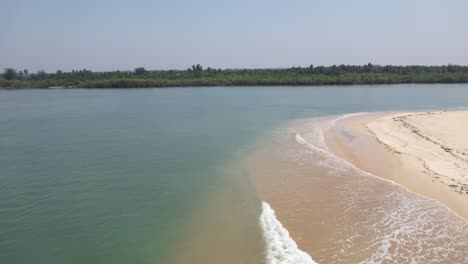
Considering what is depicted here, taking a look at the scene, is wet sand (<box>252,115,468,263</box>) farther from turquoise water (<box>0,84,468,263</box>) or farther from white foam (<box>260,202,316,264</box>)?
turquoise water (<box>0,84,468,263</box>)

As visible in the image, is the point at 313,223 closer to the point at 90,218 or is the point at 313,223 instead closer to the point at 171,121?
the point at 90,218

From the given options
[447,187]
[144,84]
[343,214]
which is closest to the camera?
[343,214]

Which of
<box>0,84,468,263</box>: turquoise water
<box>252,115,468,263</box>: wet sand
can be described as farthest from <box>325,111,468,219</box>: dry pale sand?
<box>0,84,468,263</box>: turquoise water

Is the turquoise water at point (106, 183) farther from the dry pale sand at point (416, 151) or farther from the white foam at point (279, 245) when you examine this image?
the dry pale sand at point (416, 151)

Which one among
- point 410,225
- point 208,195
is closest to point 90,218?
point 208,195

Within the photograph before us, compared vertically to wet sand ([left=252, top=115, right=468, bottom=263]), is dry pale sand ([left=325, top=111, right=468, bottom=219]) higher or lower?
higher

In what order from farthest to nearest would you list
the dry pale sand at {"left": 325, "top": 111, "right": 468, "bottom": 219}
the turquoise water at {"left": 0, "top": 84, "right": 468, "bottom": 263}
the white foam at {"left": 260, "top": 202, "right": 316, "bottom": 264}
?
the dry pale sand at {"left": 325, "top": 111, "right": 468, "bottom": 219} → the turquoise water at {"left": 0, "top": 84, "right": 468, "bottom": 263} → the white foam at {"left": 260, "top": 202, "right": 316, "bottom": 264}
